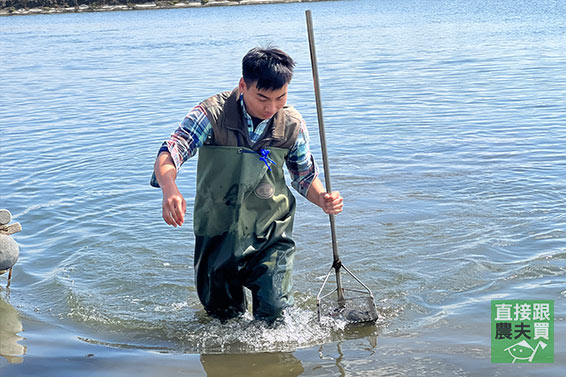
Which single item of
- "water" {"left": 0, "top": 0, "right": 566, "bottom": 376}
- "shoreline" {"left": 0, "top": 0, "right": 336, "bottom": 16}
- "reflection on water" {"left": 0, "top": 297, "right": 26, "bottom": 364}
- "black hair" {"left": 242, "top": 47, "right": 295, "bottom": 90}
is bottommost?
"water" {"left": 0, "top": 0, "right": 566, "bottom": 376}

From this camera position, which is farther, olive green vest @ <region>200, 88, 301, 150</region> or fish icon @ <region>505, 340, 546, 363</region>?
fish icon @ <region>505, 340, 546, 363</region>

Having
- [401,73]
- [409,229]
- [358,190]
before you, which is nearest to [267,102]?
[409,229]

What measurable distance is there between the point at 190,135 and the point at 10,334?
76.3 inches

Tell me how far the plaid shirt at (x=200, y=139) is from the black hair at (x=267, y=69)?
0.76ft

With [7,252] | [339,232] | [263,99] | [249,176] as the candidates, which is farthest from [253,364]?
[339,232]

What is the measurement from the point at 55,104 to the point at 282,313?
13220 millimetres

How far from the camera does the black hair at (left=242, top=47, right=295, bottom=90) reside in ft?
12.6

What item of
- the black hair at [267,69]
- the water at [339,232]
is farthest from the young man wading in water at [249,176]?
the water at [339,232]

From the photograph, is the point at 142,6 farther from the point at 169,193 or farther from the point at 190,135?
the point at 169,193

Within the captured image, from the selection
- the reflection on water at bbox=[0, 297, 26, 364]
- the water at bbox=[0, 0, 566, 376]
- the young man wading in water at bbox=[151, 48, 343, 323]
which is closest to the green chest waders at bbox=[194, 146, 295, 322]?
the young man wading in water at bbox=[151, 48, 343, 323]

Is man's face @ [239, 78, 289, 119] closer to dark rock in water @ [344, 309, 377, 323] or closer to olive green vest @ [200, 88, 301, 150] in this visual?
olive green vest @ [200, 88, 301, 150]

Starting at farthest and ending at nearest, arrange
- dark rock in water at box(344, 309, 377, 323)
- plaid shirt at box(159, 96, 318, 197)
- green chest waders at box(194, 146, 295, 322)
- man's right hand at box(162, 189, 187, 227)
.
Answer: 1. dark rock in water at box(344, 309, 377, 323)
2. green chest waders at box(194, 146, 295, 322)
3. plaid shirt at box(159, 96, 318, 197)
4. man's right hand at box(162, 189, 187, 227)

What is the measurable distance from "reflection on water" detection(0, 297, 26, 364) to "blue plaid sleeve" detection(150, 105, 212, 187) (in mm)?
1404

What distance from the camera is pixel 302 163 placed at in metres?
4.30
